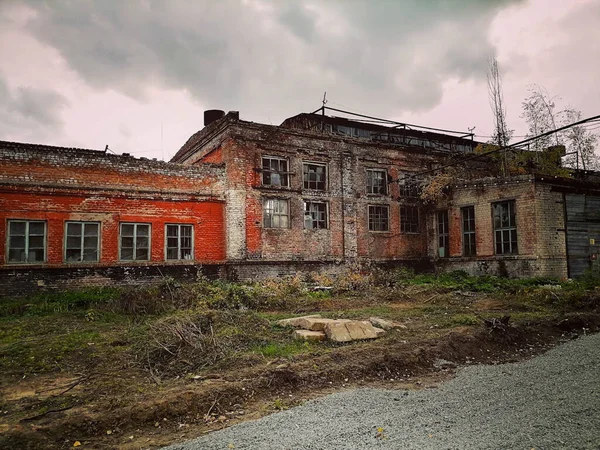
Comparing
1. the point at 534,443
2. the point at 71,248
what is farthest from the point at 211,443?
the point at 71,248

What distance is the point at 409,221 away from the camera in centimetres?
1994

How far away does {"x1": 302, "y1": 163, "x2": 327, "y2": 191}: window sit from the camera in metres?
17.6

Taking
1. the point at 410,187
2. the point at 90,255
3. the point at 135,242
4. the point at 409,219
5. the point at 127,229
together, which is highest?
the point at 410,187

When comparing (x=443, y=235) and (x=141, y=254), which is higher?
(x=443, y=235)

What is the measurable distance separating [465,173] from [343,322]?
1618cm

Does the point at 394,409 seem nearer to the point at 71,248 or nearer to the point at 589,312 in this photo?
the point at 589,312

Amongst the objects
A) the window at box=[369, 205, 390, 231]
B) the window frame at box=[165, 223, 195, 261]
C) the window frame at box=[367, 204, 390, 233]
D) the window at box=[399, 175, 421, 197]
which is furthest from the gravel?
the window at box=[399, 175, 421, 197]

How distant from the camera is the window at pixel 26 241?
1245cm

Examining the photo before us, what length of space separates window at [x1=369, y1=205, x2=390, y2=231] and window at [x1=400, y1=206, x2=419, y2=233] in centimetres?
85

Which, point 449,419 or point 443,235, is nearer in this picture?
point 449,419

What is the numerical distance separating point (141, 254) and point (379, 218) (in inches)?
419

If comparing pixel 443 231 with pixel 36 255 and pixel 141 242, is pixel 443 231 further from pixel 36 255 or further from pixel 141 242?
pixel 36 255

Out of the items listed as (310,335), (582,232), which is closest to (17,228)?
(310,335)

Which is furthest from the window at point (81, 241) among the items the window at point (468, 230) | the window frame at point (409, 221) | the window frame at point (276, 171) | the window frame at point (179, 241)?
the window at point (468, 230)
